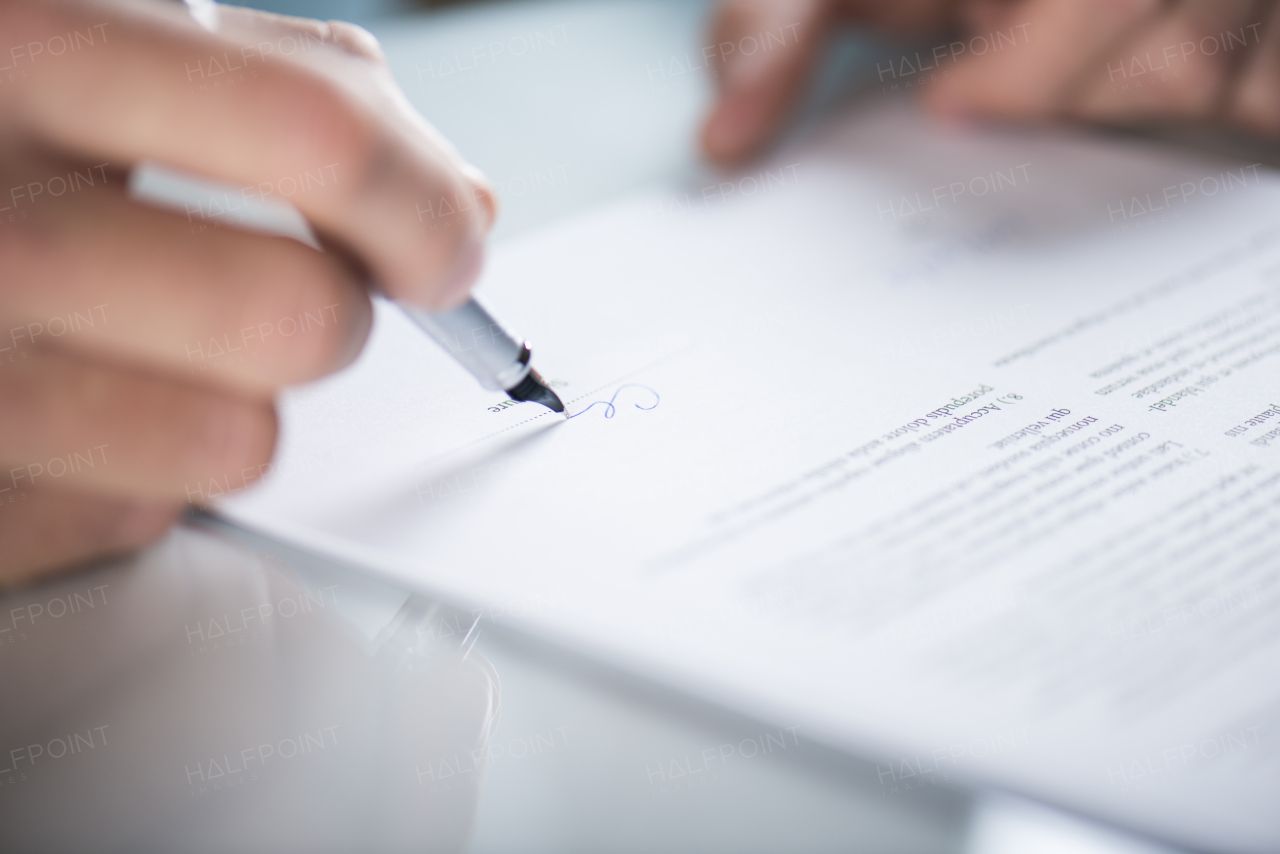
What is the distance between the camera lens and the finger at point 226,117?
0.99 feet

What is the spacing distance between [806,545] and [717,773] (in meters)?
0.08

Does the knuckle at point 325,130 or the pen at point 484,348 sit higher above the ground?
the knuckle at point 325,130

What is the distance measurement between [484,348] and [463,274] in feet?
0.16

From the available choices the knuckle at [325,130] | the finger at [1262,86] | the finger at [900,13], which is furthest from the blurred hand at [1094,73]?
the knuckle at [325,130]

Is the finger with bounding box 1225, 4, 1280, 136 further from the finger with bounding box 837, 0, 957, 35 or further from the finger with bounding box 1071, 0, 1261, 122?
the finger with bounding box 837, 0, 957, 35

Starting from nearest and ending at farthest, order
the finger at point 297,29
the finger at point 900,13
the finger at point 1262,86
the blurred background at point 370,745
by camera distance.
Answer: the blurred background at point 370,745
the finger at point 297,29
the finger at point 1262,86
the finger at point 900,13

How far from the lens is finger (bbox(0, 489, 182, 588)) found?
1.14 ft

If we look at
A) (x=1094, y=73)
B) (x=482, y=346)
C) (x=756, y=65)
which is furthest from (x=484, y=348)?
Answer: (x=1094, y=73)

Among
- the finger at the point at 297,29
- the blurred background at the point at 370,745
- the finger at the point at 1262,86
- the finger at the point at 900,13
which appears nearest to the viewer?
the blurred background at the point at 370,745

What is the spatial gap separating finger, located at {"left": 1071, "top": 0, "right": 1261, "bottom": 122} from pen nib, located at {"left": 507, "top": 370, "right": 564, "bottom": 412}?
1.53 feet

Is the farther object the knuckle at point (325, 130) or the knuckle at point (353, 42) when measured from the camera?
the knuckle at point (353, 42)

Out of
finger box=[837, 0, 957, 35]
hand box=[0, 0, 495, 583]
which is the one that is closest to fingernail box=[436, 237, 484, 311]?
hand box=[0, 0, 495, 583]

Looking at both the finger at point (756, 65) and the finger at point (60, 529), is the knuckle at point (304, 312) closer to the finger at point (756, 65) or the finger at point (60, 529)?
the finger at point (60, 529)
